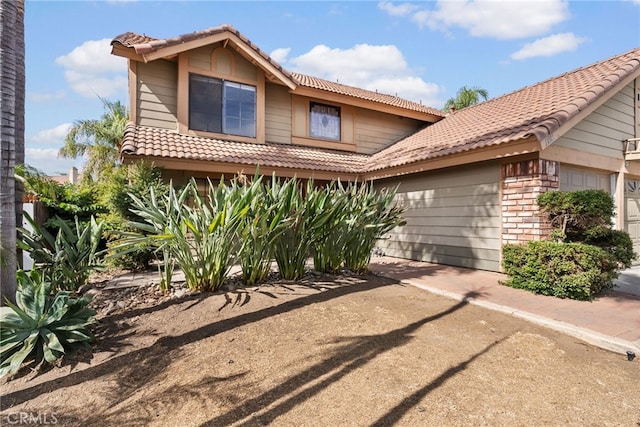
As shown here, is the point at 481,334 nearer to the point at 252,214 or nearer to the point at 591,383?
the point at 591,383

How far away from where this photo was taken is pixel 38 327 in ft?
9.18

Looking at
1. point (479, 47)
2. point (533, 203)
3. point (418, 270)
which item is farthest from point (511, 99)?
point (418, 270)

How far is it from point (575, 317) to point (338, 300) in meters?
2.95

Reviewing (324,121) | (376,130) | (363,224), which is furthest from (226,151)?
(376,130)

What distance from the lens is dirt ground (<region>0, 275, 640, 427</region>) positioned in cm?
214

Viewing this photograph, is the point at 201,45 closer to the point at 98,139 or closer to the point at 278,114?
the point at 278,114

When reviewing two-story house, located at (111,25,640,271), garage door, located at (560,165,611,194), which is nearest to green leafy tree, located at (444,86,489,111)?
two-story house, located at (111,25,640,271)

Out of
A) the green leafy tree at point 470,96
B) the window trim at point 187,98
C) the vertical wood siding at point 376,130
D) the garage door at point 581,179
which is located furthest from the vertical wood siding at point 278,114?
the green leafy tree at point 470,96

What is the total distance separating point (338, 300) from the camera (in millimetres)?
4297

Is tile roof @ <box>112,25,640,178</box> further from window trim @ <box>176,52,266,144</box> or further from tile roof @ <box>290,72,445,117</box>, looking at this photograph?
window trim @ <box>176,52,266,144</box>

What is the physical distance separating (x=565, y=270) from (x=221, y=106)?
9.05m

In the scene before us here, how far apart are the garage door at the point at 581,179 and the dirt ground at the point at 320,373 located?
4.51 metres

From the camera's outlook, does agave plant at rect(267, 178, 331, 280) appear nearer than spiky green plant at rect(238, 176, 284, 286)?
No

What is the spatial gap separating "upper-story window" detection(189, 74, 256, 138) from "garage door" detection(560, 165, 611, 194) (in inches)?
317
